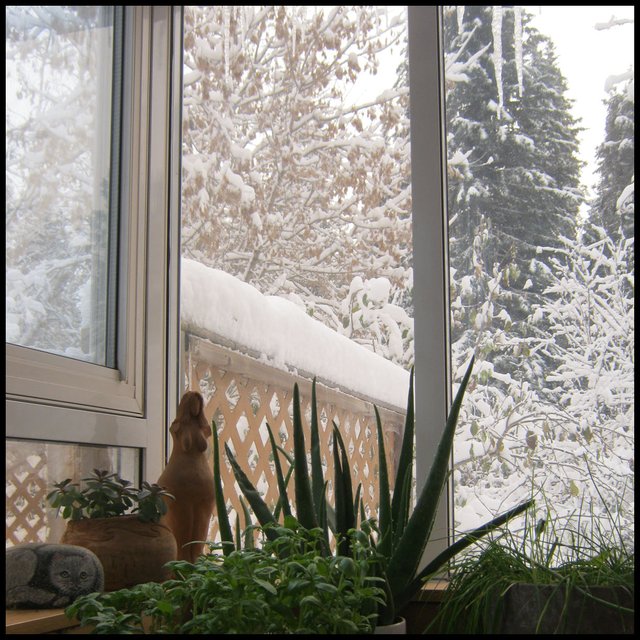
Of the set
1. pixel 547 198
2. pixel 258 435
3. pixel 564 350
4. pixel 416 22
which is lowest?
pixel 258 435

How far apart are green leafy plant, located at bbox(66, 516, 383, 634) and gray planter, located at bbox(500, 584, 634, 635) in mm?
225

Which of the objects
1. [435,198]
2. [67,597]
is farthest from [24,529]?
[435,198]

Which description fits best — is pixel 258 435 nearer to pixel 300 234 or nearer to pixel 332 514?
pixel 300 234

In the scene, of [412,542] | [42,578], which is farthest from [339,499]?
[42,578]

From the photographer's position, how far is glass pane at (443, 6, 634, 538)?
150cm

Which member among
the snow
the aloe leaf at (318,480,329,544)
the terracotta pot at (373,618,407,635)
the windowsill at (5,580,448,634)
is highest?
the snow

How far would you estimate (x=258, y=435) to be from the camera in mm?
2020

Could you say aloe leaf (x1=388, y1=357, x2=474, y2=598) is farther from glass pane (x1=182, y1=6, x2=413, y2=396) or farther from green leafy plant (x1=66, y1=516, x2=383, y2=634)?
glass pane (x1=182, y1=6, x2=413, y2=396)

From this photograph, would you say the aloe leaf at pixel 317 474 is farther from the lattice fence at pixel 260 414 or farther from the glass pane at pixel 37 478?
the lattice fence at pixel 260 414

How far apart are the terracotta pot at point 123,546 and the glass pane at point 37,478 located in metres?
0.08

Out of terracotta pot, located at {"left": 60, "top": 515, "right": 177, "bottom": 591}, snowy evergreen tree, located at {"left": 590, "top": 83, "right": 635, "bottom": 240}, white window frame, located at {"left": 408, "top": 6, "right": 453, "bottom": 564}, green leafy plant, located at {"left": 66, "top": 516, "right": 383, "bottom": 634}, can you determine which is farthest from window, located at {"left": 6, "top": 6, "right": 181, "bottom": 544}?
snowy evergreen tree, located at {"left": 590, "top": 83, "right": 635, "bottom": 240}

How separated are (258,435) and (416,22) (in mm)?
1076

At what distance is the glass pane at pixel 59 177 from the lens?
1.27 metres

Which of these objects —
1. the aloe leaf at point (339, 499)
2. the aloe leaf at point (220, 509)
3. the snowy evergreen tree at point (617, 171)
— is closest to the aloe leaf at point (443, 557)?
the aloe leaf at point (339, 499)
